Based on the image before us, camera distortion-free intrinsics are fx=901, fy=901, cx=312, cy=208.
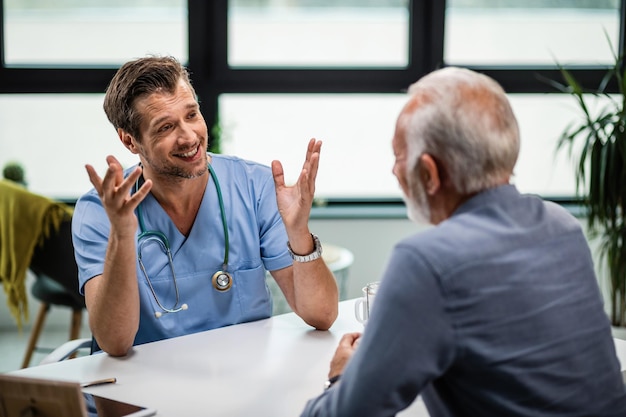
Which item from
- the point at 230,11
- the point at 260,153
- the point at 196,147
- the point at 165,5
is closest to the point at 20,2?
the point at 165,5

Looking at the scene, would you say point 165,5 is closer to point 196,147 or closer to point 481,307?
point 196,147

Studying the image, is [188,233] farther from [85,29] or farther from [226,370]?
[85,29]

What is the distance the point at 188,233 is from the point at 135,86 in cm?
36

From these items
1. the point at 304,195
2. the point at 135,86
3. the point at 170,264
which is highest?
the point at 135,86

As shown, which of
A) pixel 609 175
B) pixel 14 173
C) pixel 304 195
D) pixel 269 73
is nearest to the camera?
pixel 304 195

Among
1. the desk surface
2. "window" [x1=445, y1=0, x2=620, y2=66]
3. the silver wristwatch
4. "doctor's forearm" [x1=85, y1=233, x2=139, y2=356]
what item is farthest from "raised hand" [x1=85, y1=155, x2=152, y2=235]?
"window" [x1=445, y1=0, x2=620, y2=66]

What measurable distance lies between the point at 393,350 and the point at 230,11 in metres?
3.25

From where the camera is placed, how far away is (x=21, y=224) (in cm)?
326

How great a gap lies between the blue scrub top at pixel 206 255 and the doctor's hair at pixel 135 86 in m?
0.17

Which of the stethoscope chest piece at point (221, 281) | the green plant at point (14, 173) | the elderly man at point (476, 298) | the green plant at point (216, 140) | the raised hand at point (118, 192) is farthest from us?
the green plant at point (216, 140)

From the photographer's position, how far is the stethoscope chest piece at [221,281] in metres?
2.04

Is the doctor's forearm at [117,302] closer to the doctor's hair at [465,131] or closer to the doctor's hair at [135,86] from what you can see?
the doctor's hair at [135,86]

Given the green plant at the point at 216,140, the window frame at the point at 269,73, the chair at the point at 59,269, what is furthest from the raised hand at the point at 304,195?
the window frame at the point at 269,73

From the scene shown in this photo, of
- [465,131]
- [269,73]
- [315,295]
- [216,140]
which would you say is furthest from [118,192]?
[269,73]
